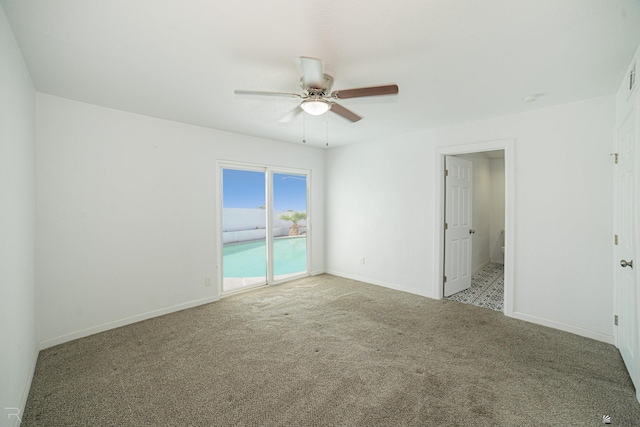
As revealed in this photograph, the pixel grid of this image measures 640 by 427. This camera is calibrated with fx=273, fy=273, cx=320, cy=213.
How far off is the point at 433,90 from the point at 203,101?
2.36 metres

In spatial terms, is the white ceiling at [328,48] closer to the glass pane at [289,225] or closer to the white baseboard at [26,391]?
the glass pane at [289,225]

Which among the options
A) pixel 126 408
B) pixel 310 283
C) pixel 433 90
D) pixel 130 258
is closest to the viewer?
pixel 126 408

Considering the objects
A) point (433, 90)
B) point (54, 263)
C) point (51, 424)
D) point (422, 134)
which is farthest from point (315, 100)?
point (54, 263)

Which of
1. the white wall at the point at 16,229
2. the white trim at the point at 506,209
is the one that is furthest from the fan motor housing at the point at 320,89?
the white trim at the point at 506,209

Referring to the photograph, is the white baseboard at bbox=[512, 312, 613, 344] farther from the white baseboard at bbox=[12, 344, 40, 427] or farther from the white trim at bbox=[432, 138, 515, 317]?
the white baseboard at bbox=[12, 344, 40, 427]

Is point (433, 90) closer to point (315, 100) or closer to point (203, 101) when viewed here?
point (315, 100)

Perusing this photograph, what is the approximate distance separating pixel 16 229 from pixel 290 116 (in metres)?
2.60

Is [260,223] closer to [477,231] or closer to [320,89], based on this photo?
[320,89]

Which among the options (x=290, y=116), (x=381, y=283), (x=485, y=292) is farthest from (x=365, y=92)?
(x=485, y=292)

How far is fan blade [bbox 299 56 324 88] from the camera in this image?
1.71m

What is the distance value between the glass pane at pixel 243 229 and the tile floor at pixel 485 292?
320 centimetres

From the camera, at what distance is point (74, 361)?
246 cm

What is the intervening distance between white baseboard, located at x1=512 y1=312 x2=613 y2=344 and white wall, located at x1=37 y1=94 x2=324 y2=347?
13.3 feet

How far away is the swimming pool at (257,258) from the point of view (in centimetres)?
471
